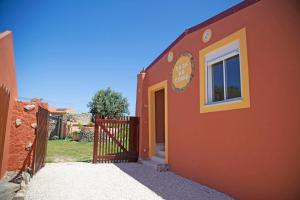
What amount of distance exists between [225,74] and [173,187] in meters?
3.42

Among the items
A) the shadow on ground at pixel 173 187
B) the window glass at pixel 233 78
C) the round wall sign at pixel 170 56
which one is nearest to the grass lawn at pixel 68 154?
the shadow on ground at pixel 173 187

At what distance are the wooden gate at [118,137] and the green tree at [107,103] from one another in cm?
2458

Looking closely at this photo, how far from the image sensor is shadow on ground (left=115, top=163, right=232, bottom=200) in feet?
15.3

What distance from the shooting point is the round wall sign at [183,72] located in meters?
6.83

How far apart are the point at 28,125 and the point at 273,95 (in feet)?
25.8

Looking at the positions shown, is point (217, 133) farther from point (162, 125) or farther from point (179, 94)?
point (162, 125)

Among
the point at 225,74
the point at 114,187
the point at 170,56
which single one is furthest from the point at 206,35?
the point at 114,187

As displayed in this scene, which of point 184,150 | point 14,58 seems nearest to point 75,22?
point 14,58

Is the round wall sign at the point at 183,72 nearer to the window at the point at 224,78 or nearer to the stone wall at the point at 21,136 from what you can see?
the window at the point at 224,78

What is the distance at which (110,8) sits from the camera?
8.39 m

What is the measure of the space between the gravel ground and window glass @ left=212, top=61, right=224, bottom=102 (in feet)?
8.31

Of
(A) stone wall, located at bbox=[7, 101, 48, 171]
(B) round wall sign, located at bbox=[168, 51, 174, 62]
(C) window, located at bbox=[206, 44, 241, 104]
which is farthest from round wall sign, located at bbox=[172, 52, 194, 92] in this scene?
(A) stone wall, located at bbox=[7, 101, 48, 171]

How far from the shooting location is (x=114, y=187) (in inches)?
213

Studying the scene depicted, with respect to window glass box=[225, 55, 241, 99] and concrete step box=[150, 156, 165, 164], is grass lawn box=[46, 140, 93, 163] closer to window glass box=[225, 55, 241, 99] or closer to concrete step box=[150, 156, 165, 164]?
concrete step box=[150, 156, 165, 164]
